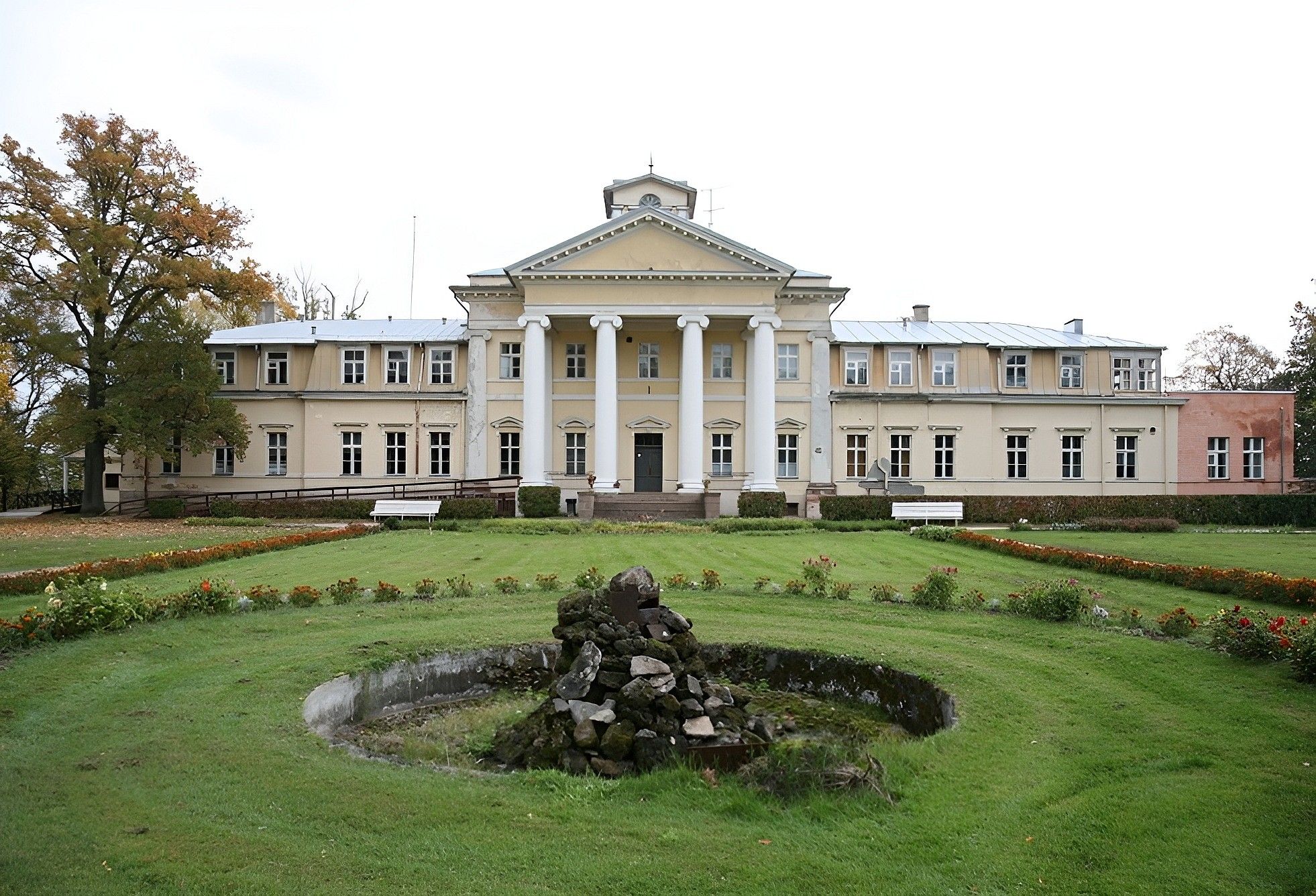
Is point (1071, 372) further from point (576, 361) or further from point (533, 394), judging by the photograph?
Answer: point (533, 394)

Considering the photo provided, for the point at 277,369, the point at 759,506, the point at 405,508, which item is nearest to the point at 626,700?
the point at 405,508

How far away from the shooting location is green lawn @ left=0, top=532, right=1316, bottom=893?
16.1 ft

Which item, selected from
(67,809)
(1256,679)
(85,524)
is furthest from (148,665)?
(85,524)

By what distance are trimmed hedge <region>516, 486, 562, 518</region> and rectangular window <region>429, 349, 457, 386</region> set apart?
803 cm

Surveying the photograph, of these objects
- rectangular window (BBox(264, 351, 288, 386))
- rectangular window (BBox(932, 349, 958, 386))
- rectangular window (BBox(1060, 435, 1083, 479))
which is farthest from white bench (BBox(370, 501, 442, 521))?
rectangular window (BBox(1060, 435, 1083, 479))

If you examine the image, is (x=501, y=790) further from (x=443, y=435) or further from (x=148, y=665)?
(x=443, y=435)

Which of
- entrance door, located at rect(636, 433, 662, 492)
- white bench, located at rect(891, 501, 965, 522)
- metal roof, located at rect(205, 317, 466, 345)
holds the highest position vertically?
metal roof, located at rect(205, 317, 466, 345)

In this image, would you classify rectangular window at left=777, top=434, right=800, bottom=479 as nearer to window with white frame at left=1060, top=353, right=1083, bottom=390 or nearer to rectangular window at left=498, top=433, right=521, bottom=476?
rectangular window at left=498, top=433, right=521, bottom=476

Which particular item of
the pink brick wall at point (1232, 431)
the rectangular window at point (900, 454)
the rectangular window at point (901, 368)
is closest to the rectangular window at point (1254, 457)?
the pink brick wall at point (1232, 431)

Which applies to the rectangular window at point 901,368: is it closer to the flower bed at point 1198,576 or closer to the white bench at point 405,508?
the flower bed at point 1198,576

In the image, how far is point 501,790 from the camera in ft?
20.4

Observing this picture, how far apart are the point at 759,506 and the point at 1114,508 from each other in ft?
45.4

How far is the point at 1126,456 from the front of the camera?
40.0 m

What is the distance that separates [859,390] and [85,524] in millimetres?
31255
